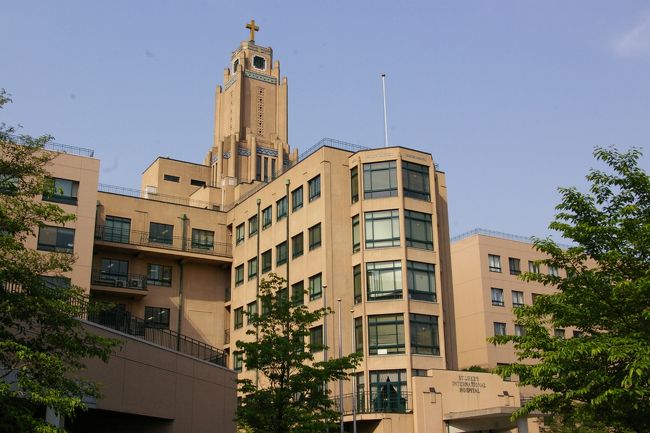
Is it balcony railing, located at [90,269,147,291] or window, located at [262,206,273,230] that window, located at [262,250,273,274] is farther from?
balcony railing, located at [90,269,147,291]

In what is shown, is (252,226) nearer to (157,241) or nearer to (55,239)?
(157,241)

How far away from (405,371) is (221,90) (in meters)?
60.3

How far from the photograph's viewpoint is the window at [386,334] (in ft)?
161

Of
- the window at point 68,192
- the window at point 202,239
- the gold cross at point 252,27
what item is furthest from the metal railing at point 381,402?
the gold cross at point 252,27

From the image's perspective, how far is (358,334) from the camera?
5044 centimetres

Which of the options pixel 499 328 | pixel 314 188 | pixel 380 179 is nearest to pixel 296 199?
pixel 314 188

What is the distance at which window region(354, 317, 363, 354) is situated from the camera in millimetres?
50062

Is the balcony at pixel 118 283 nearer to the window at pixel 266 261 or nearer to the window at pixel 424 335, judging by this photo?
the window at pixel 266 261

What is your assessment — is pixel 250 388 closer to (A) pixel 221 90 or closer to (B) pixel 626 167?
(B) pixel 626 167

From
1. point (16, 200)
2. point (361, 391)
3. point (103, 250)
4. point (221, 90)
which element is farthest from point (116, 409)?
point (221, 90)

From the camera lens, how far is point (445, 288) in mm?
53125

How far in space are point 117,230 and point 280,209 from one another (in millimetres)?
13470

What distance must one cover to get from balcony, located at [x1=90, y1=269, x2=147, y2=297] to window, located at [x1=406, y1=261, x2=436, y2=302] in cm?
2141

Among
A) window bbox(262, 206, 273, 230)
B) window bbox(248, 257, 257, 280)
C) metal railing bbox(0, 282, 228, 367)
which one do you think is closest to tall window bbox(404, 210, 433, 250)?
window bbox(262, 206, 273, 230)
